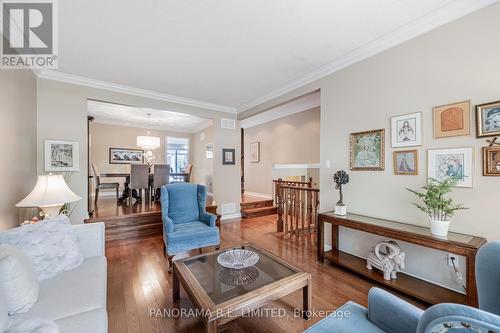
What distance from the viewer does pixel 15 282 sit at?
3.72 feet

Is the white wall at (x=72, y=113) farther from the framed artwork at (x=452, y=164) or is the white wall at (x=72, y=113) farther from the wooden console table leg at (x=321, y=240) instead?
the framed artwork at (x=452, y=164)

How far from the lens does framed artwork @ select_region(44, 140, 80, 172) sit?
310 centimetres

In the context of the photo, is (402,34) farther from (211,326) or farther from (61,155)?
(61,155)

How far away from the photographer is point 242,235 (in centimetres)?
375

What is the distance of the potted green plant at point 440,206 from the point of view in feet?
5.90

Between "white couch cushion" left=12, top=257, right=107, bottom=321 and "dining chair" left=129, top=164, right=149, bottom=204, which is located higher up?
"dining chair" left=129, top=164, right=149, bottom=204

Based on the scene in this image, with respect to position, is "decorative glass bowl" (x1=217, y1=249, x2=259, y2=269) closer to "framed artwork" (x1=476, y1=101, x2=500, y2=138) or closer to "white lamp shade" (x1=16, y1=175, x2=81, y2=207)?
"white lamp shade" (x1=16, y1=175, x2=81, y2=207)

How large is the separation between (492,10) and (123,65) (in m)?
4.02

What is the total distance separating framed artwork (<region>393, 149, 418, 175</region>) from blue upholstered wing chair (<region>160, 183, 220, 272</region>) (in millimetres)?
2333

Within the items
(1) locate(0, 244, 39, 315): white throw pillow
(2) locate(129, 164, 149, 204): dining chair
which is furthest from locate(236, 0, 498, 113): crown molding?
(2) locate(129, 164, 149, 204): dining chair

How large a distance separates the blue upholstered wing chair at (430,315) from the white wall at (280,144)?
13.5ft

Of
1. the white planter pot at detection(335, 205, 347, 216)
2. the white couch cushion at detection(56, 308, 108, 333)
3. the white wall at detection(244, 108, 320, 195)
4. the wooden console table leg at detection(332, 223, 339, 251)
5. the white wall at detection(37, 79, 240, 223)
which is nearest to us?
the white couch cushion at detection(56, 308, 108, 333)

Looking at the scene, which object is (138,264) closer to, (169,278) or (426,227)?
(169,278)

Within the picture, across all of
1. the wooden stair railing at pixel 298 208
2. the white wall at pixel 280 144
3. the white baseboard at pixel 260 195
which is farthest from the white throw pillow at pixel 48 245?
the white baseboard at pixel 260 195
